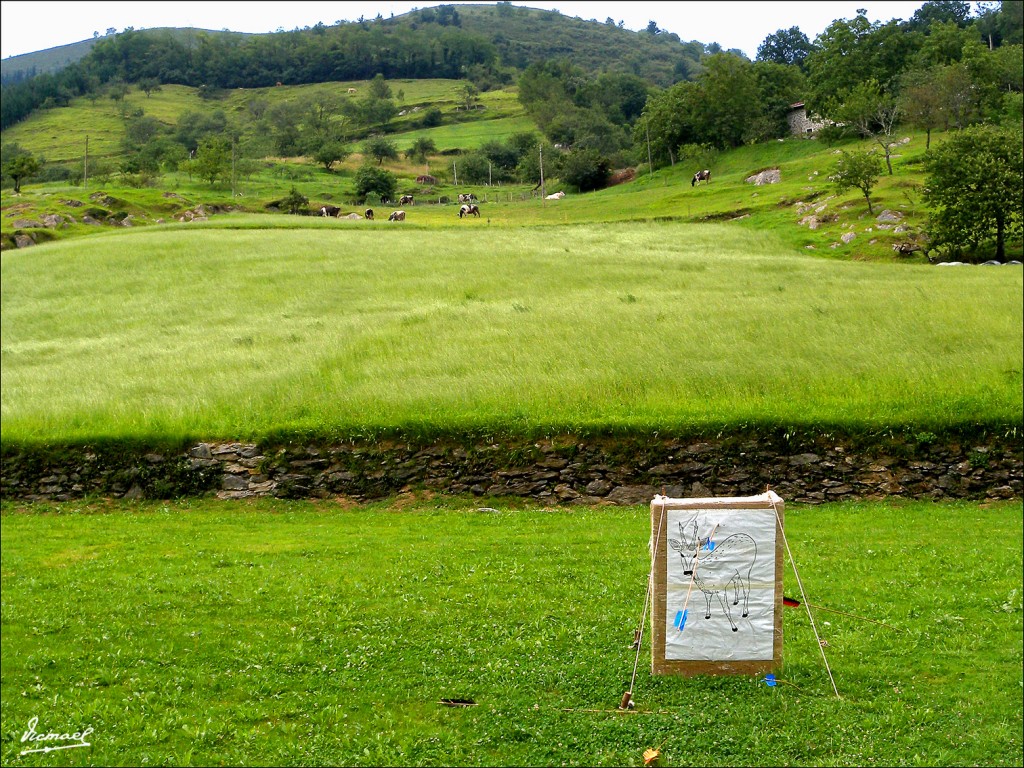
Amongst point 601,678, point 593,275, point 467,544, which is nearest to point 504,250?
point 593,275

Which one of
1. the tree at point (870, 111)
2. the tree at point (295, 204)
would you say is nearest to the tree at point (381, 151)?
the tree at point (295, 204)

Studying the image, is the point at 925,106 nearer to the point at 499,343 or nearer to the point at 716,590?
the point at 499,343

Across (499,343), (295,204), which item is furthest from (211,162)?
(499,343)

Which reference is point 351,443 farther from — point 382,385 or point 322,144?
point 322,144

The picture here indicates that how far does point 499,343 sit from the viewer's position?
25594 mm

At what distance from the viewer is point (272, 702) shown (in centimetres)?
928

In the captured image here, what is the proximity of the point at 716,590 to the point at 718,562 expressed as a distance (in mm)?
323

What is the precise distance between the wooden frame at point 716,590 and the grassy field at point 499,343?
9804 mm

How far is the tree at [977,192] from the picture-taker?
4403 cm

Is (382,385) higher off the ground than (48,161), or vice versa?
(48,161)

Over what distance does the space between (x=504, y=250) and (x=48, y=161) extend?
131 metres

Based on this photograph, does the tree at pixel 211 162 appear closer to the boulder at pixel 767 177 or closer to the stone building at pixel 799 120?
the boulder at pixel 767 177

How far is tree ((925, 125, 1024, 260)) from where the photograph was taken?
44031 mm

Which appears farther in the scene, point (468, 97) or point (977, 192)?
point (468, 97)
